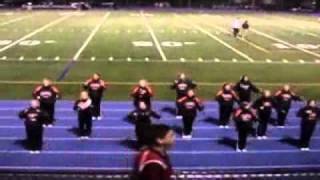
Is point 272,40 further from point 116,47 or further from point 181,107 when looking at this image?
point 181,107

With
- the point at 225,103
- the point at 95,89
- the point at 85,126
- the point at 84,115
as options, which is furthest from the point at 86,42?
the point at 84,115

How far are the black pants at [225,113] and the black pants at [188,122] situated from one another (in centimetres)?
109

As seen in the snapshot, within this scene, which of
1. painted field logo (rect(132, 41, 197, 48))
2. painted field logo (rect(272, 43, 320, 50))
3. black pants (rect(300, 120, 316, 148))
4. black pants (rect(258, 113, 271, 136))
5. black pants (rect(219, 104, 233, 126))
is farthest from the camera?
painted field logo (rect(272, 43, 320, 50))

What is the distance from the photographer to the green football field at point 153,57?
22.8 meters

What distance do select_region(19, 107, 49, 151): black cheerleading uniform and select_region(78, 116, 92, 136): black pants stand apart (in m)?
1.00

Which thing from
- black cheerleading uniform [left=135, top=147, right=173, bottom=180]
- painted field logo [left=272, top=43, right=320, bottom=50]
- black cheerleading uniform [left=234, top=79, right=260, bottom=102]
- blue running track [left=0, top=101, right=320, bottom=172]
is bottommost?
painted field logo [left=272, top=43, right=320, bottom=50]

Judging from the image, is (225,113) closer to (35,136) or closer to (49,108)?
(49,108)

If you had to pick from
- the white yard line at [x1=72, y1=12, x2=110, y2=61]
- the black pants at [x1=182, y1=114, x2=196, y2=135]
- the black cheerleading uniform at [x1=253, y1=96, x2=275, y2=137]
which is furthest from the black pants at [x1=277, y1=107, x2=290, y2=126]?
the white yard line at [x1=72, y1=12, x2=110, y2=61]

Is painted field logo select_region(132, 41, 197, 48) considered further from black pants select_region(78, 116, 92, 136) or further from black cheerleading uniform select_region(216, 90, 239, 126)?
black pants select_region(78, 116, 92, 136)

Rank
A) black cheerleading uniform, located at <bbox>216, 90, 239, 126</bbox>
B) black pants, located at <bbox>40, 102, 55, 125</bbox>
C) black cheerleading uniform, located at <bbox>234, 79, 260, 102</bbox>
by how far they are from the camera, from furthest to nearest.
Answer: black cheerleading uniform, located at <bbox>234, 79, 260, 102</bbox>
black cheerleading uniform, located at <bbox>216, 90, 239, 126</bbox>
black pants, located at <bbox>40, 102, 55, 125</bbox>

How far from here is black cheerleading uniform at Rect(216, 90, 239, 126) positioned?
624 inches

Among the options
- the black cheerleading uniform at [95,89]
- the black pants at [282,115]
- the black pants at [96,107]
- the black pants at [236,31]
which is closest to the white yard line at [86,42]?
the black pants at [236,31]

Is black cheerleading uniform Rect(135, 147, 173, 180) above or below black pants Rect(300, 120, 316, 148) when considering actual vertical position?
above

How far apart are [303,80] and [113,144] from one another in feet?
35.8
